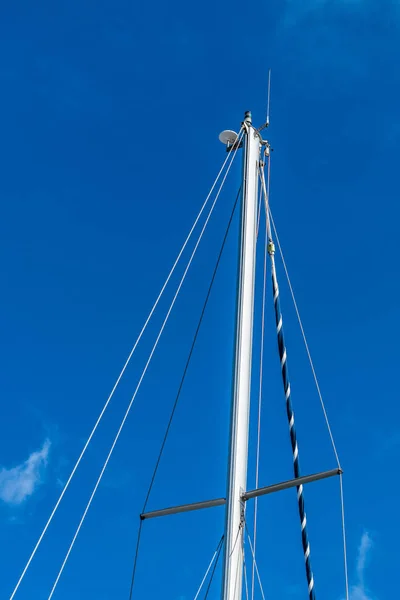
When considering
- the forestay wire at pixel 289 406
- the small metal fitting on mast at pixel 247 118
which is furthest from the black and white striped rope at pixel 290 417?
the small metal fitting on mast at pixel 247 118

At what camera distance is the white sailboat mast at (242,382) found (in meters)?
9.00

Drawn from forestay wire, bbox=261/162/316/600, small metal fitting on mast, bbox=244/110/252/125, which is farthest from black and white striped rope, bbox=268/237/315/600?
small metal fitting on mast, bbox=244/110/252/125

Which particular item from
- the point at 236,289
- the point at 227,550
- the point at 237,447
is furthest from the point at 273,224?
the point at 227,550

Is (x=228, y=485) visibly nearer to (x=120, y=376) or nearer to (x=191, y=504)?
(x=191, y=504)

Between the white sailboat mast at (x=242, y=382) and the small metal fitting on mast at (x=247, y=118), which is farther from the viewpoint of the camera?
the small metal fitting on mast at (x=247, y=118)

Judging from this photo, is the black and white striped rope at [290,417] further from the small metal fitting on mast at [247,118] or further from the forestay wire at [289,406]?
the small metal fitting on mast at [247,118]

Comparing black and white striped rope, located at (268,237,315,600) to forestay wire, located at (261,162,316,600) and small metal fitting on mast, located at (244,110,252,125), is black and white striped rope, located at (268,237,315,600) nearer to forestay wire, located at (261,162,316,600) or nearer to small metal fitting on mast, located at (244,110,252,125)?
forestay wire, located at (261,162,316,600)

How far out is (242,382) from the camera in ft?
33.4

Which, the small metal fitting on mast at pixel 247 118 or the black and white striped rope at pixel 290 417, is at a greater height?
the small metal fitting on mast at pixel 247 118

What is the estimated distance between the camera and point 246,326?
1073 centimetres

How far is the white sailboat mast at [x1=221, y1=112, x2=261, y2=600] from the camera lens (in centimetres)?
900

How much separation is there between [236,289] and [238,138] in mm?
3141

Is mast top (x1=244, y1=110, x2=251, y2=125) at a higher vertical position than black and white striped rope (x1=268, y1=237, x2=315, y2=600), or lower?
higher

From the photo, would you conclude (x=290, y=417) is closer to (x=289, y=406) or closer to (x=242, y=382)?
(x=289, y=406)
